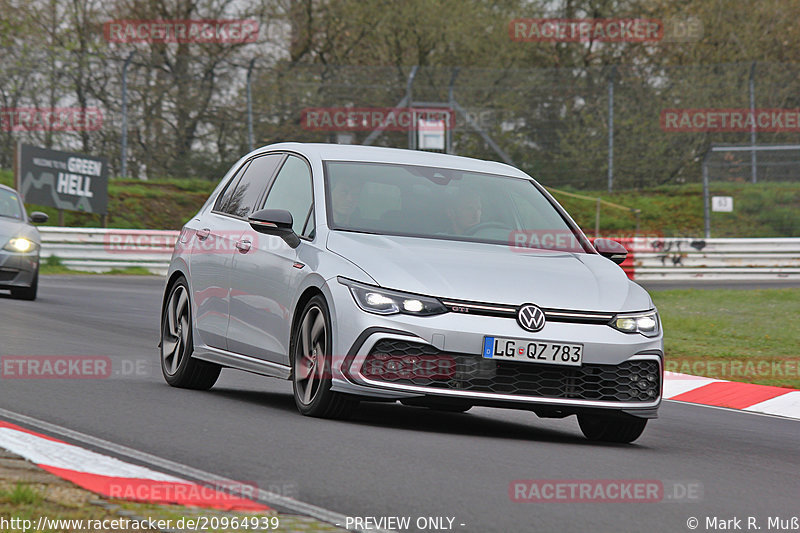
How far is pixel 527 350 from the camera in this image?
739 centimetres

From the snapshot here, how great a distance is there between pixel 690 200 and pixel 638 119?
384cm

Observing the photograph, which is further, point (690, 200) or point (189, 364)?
point (690, 200)

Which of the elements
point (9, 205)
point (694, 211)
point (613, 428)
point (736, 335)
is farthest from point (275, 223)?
point (694, 211)

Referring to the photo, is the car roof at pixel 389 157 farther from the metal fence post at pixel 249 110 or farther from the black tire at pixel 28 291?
the metal fence post at pixel 249 110

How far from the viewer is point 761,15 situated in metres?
41.2

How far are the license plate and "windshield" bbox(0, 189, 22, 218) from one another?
41.1 ft

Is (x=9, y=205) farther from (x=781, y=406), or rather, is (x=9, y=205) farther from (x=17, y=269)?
(x=781, y=406)

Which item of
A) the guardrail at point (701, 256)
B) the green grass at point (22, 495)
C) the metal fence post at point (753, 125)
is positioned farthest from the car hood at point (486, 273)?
the metal fence post at point (753, 125)

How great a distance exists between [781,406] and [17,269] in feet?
34.7

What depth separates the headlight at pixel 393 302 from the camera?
7.39 meters

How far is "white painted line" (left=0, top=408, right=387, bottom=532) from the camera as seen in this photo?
17.0ft

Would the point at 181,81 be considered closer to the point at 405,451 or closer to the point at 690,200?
the point at 690,200

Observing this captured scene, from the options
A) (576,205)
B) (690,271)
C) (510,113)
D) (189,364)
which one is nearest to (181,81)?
(510,113)

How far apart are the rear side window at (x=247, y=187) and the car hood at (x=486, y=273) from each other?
146 cm
